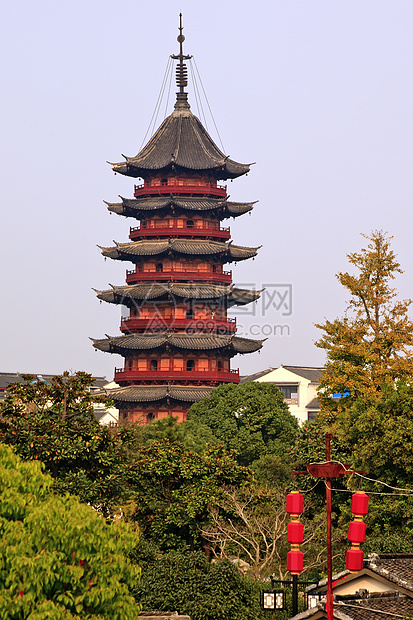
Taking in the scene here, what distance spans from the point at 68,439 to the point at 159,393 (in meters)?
28.8

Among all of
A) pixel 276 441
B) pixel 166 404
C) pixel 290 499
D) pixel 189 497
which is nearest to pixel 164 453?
pixel 189 497

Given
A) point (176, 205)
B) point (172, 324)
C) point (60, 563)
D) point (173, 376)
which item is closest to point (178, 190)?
point (176, 205)

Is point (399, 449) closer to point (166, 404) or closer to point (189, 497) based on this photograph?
point (189, 497)

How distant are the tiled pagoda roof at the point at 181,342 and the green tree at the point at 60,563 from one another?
41646 millimetres

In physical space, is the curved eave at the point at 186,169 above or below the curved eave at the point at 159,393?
above

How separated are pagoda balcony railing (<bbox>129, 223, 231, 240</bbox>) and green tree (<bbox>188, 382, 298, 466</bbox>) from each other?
40.9 ft

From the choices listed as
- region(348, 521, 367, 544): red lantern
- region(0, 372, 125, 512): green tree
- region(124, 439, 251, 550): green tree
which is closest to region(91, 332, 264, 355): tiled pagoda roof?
region(124, 439, 251, 550): green tree

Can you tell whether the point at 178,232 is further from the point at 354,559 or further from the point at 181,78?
the point at 354,559

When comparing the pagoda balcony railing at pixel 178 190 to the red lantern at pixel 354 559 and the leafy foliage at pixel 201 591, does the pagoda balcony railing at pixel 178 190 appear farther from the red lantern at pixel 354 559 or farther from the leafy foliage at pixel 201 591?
the red lantern at pixel 354 559

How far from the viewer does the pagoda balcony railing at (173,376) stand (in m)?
59.5

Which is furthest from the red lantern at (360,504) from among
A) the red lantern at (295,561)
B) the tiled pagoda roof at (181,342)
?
the tiled pagoda roof at (181,342)

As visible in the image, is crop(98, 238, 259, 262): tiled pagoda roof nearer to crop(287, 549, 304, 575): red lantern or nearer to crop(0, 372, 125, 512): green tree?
crop(0, 372, 125, 512): green tree

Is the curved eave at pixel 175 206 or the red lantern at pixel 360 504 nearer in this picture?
the red lantern at pixel 360 504

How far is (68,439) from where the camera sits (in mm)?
29922
